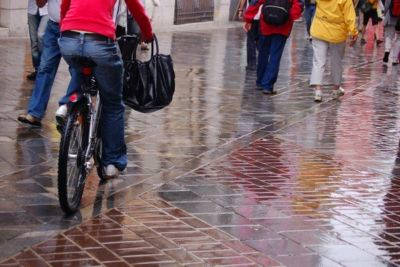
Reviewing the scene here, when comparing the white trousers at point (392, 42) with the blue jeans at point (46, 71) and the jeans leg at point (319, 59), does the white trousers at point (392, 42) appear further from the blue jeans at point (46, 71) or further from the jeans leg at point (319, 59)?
the blue jeans at point (46, 71)

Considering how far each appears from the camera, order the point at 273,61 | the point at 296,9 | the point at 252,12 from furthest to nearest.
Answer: the point at 252,12
the point at 273,61
the point at 296,9

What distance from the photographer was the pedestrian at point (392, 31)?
14641 mm

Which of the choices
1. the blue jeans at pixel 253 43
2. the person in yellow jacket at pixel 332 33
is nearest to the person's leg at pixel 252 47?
the blue jeans at pixel 253 43

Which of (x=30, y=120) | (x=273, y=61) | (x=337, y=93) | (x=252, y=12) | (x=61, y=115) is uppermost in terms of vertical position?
(x=252, y=12)

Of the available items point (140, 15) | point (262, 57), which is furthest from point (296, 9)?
point (140, 15)

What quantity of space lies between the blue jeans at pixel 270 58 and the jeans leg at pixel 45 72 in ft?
12.0

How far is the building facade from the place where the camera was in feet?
A: 48.4

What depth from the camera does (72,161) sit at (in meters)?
5.63

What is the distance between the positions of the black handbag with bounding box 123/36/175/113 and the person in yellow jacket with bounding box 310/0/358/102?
455 centimetres

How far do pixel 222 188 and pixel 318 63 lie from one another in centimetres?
477

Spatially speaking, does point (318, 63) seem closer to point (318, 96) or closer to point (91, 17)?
point (318, 96)

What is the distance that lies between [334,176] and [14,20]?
29.7 feet

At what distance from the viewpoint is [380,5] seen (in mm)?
17266

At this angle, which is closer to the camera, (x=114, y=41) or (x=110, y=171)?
(x=114, y=41)
